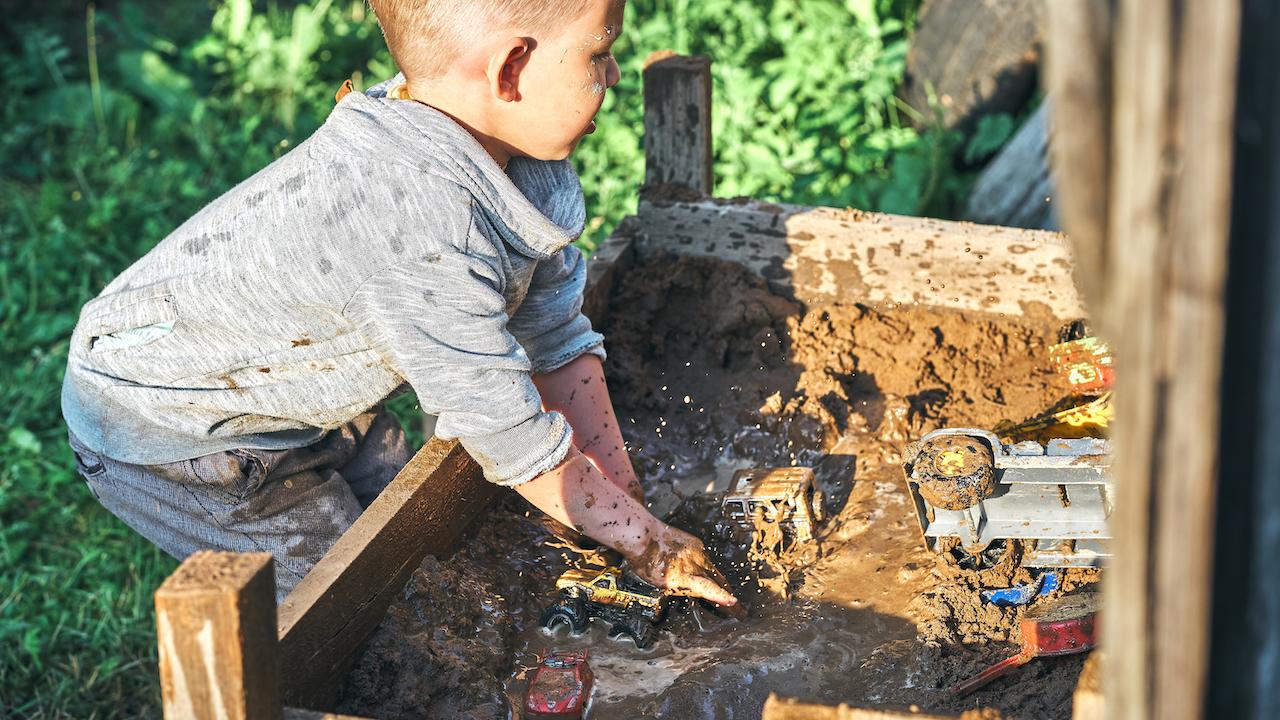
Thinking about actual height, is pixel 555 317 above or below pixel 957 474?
above

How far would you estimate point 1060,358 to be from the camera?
109 inches

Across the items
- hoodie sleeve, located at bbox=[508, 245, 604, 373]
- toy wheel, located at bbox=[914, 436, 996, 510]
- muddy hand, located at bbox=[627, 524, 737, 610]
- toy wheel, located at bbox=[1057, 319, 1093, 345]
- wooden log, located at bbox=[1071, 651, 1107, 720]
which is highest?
hoodie sleeve, located at bbox=[508, 245, 604, 373]

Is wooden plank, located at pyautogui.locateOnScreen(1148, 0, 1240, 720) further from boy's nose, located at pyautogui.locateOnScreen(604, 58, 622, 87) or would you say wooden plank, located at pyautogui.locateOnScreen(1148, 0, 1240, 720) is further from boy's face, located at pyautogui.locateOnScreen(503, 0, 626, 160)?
boy's nose, located at pyautogui.locateOnScreen(604, 58, 622, 87)

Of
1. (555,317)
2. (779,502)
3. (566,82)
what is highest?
(566,82)

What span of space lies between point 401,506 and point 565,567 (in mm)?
430

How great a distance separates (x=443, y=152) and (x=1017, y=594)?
4.21ft

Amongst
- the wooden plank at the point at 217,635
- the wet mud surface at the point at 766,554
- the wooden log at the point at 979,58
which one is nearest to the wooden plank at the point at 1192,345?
the wooden plank at the point at 217,635

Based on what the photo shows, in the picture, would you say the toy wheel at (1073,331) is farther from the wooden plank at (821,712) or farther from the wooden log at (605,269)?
the wooden plank at (821,712)

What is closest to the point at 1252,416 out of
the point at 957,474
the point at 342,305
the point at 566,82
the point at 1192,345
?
the point at 1192,345

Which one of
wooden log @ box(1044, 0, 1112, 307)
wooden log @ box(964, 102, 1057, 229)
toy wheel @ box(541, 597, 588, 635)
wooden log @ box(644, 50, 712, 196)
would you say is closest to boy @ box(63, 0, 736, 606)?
toy wheel @ box(541, 597, 588, 635)

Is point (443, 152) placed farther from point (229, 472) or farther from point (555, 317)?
point (229, 472)

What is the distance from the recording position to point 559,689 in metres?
2.04

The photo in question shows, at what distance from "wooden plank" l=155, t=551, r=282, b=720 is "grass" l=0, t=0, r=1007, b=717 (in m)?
1.96

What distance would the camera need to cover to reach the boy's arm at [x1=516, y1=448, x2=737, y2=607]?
7.50 ft
